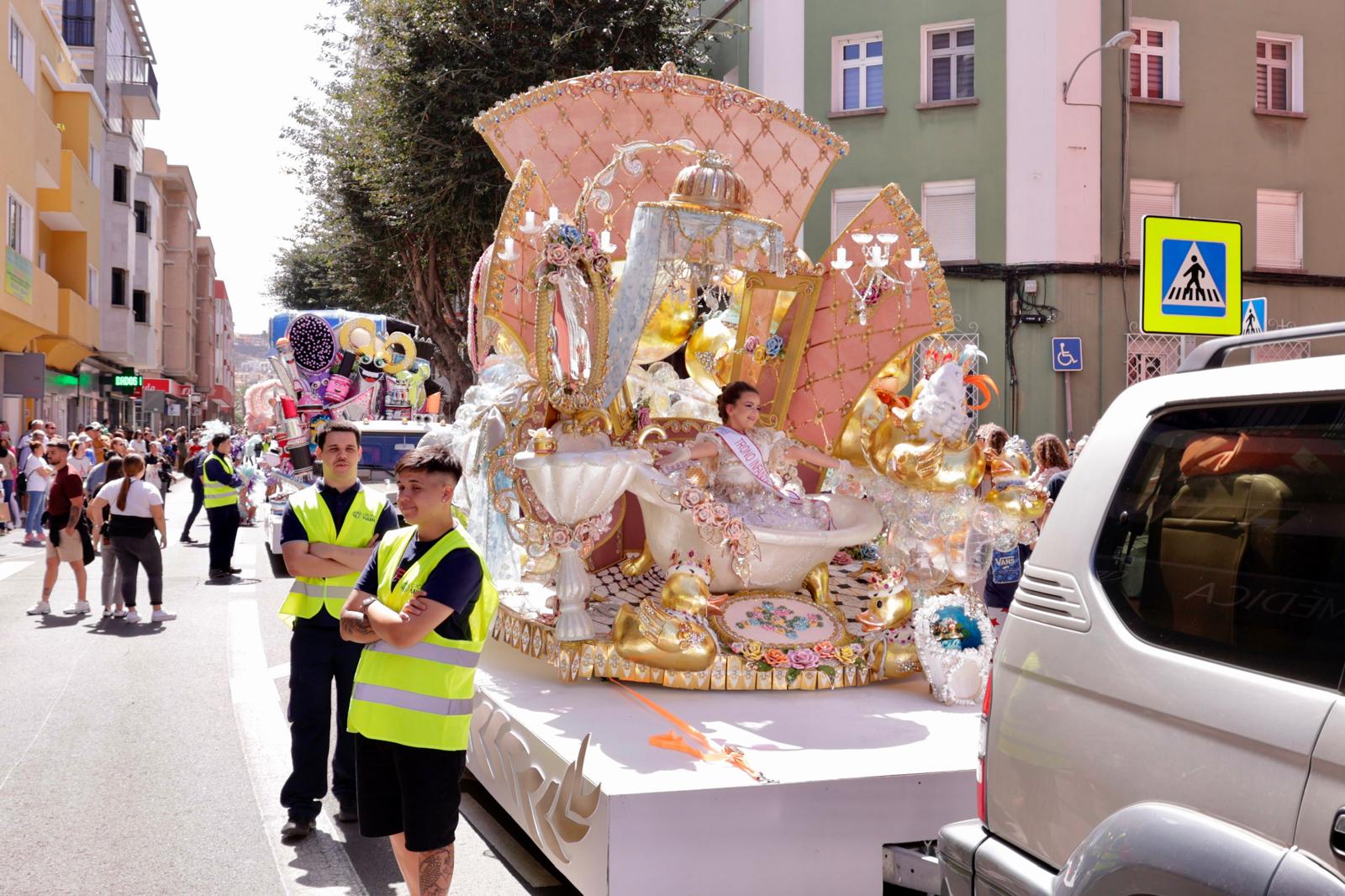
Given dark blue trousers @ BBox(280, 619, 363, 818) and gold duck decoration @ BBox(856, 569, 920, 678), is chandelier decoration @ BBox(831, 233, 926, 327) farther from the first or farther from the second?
dark blue trousers @ BBox(280, 619, 363, 818)

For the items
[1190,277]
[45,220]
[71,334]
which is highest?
[45,220]

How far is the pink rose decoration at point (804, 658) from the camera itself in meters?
5.85

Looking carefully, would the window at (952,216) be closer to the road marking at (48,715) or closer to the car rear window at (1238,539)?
the road marking at (48,715)

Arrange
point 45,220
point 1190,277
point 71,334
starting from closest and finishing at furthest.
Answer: point 1190,277
point 71,334
point 45,220

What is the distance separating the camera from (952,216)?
20.5 m

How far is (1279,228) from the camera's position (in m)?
21.0

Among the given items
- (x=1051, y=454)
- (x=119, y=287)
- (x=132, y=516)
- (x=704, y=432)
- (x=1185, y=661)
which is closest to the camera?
(x=1185, y=661)

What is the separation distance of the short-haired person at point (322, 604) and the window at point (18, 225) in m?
20.9

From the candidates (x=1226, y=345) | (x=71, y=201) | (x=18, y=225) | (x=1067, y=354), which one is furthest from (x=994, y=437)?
(x=71, y=201)

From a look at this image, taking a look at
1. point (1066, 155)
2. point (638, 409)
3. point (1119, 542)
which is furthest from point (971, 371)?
point (1066, 155)

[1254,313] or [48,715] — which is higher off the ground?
[1254,313]

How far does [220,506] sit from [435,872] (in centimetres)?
1245

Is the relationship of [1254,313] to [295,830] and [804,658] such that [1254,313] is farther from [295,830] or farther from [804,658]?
[295,830]

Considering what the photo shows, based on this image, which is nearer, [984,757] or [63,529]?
[984,757]
